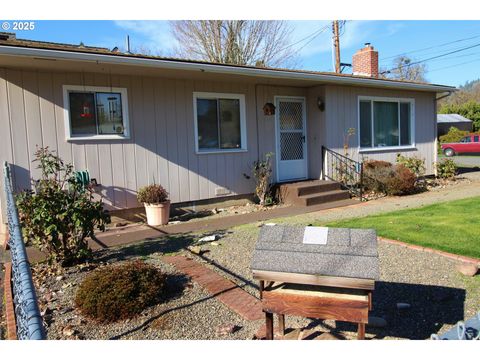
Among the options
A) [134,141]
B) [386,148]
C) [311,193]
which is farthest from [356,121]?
[134,141]

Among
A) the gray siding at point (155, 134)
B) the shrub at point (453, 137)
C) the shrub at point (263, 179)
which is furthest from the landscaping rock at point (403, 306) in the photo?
the shrub at point (453, 137)

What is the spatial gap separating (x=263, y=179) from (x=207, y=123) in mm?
1782

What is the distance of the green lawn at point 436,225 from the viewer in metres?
5.35

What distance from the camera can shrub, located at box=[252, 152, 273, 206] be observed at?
9055mm

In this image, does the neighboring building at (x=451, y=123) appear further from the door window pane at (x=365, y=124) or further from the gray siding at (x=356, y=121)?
the door window pane at (x=365, y=124)

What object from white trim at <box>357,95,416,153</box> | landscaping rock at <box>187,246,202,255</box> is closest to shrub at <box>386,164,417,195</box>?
white trim at <box>357,95,416,153</box>

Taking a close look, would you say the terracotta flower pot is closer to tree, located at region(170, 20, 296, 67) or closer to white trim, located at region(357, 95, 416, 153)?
white trim, located at region(357, 95, 416, 153)

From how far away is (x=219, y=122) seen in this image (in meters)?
8.84

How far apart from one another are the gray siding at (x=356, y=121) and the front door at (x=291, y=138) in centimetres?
68

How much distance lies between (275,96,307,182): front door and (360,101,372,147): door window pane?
1.79m

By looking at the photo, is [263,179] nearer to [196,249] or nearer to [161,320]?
[196,249]
